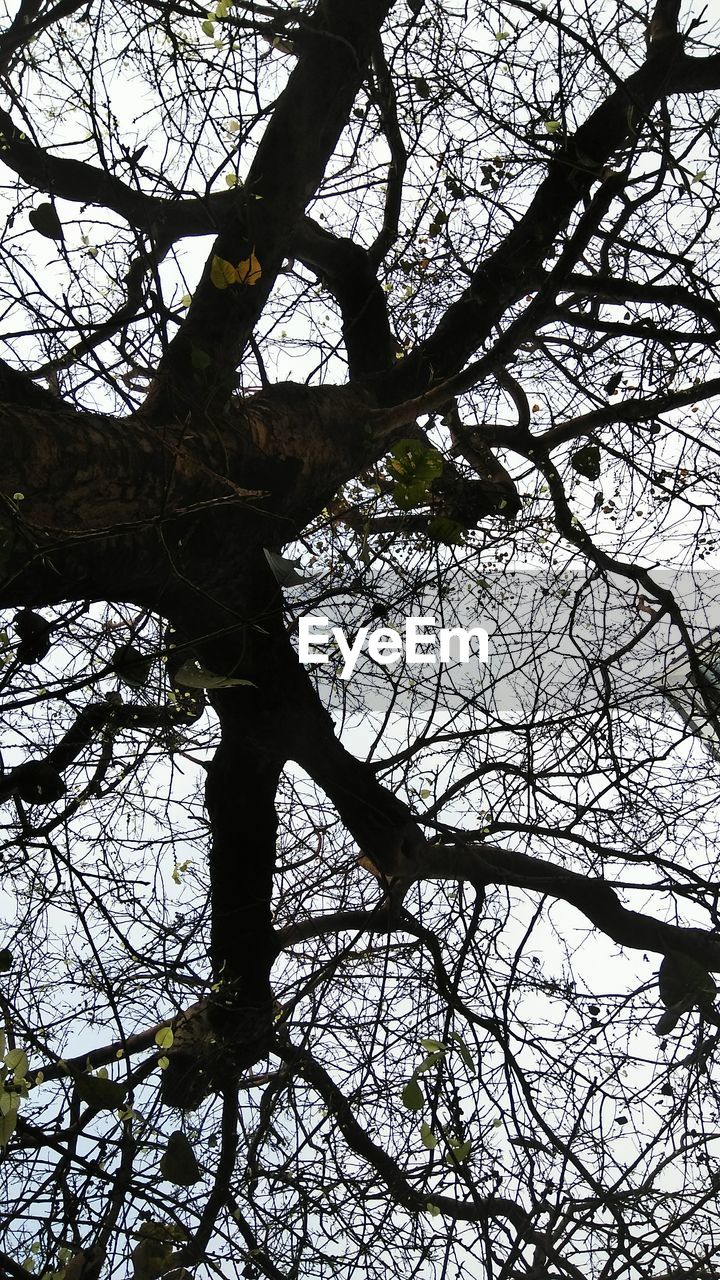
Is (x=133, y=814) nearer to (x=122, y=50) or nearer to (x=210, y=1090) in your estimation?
(x=210, y=1090)

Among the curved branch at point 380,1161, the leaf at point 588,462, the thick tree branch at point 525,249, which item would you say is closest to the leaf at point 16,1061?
the curved branch at point 380,1161

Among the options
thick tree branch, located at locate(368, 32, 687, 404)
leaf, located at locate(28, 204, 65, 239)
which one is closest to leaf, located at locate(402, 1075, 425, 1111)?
leaf, located at locate(28, 204, 65, 239)

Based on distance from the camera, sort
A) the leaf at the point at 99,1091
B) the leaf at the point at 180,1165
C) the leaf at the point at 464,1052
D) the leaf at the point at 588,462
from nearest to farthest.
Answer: the leaf at the point at 99,1091
the leaf at the point at 180,1165
the leaf at the point at 464,1052
the leaf at the point at 588,462

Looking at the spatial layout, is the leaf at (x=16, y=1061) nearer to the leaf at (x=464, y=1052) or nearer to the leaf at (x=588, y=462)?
the leaf at (x=464, y=1052)

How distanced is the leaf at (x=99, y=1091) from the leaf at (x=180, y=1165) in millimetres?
313

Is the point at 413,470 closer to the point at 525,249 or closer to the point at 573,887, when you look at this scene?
the point at 525,249

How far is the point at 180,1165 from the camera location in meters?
1.15

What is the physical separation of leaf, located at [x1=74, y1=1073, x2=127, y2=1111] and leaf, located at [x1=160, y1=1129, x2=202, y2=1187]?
0.31 metres

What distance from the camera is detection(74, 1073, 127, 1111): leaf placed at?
873 mm

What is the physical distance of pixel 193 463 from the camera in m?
1.29

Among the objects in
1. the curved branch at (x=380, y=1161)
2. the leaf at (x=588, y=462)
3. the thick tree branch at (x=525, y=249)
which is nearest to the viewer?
the curved branch at (x=380, y=1161)

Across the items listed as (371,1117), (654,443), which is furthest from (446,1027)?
(654,443)

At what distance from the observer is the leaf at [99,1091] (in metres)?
0.87

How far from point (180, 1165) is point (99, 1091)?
36 centimetres
